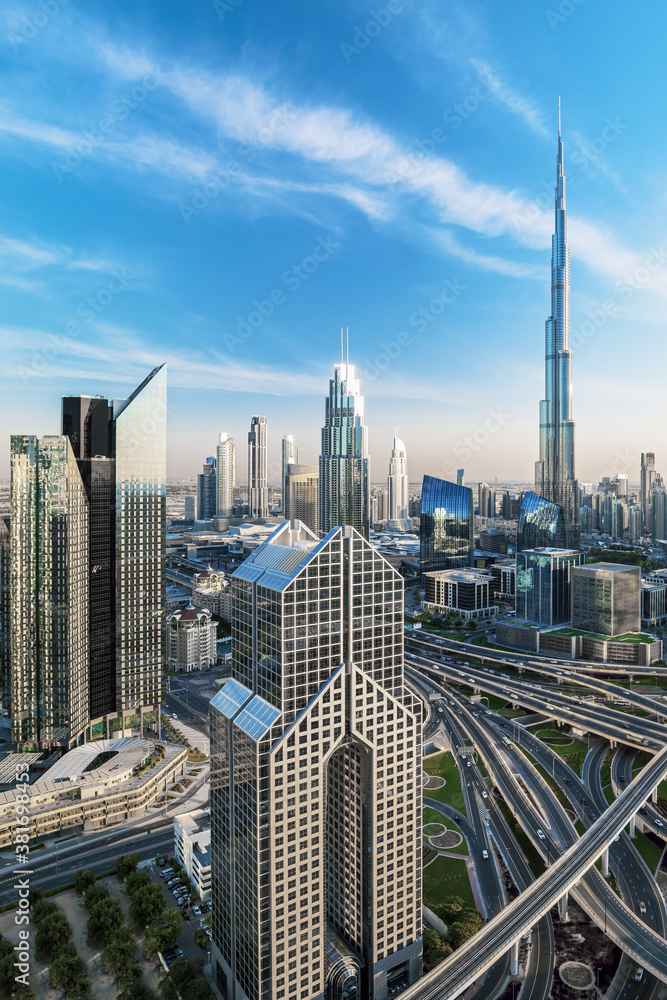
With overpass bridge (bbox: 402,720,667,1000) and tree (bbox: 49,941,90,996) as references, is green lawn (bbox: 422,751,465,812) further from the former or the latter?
tree (bbox: 49,941,90,996)

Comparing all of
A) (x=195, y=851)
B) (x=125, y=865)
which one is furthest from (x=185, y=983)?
(x=125, y=865)

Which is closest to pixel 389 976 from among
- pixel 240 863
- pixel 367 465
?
pixel 240 863

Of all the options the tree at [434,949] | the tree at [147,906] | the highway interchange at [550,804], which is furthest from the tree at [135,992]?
the tree at [434,949]

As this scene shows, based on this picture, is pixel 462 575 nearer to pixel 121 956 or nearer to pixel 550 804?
pixel 550 804

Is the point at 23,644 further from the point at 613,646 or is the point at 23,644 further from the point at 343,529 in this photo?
the point at 613,646

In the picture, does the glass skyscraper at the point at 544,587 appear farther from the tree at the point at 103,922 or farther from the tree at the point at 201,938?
the tree at the point at 103,922

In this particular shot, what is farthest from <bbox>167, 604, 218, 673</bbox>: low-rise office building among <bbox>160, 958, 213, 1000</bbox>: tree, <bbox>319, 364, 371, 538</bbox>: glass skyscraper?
<bbox>319, 364, 371, 538</bbox>: glass skyscraper
